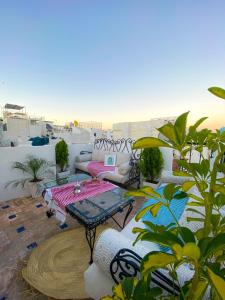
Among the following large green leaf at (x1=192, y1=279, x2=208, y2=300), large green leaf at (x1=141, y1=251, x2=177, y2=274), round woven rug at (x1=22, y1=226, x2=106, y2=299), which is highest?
large green leaf at (x1=141, y1=251, x2=177, y2=274)

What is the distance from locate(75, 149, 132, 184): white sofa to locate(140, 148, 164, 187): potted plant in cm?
32

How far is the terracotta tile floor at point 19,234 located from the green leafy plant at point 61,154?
113cm

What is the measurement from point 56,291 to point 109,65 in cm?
519

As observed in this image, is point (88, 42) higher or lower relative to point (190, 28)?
higher

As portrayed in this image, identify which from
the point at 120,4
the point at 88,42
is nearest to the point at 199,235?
the point at 120,4

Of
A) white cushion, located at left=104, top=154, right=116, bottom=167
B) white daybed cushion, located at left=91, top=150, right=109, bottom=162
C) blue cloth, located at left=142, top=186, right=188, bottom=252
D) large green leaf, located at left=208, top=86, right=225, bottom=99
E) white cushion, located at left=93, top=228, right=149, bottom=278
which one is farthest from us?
white daybed cushion, located at left=91, top=150, right=109, bottom=162

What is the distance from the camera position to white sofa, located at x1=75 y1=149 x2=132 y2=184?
129 inches

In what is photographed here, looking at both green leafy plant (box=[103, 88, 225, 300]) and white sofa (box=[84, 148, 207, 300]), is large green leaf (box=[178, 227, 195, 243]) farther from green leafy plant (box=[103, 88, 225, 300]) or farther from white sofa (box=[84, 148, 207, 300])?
white sofa (box=[84, 148, 207, 300])

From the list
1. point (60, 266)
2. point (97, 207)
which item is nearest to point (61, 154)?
point (97, 207)

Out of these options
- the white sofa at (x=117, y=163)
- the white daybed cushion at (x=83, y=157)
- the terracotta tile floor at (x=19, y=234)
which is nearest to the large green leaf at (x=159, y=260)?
the terracotta tile floor at (x=19, y=234)

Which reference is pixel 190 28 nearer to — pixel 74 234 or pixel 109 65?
pixel 109 65

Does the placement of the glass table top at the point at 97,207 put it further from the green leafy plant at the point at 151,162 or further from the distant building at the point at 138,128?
the distant building at the point at 138,128

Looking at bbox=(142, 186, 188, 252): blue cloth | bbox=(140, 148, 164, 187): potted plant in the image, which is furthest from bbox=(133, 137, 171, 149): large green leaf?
bbox=(140, 148, 164, 187): potted plant

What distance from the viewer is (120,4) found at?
2.98 metres
